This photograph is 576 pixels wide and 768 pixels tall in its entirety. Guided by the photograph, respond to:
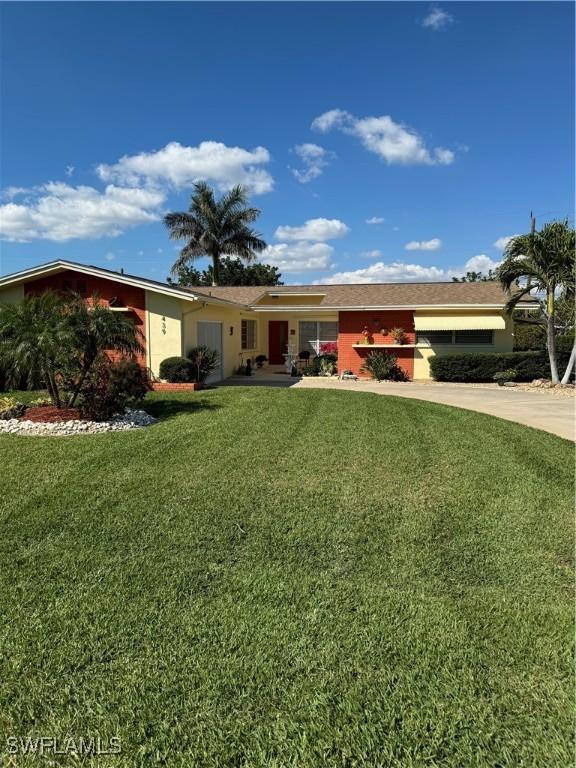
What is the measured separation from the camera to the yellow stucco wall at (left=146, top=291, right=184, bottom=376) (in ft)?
64.5

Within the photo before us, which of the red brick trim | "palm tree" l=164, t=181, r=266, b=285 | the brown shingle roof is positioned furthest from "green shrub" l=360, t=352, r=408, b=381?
"palm tree" l=164, t=181, r=266, b=285

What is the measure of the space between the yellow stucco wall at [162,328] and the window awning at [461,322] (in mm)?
11371

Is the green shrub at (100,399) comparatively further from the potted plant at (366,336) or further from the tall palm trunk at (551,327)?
the tall palm trunk at (551,327)

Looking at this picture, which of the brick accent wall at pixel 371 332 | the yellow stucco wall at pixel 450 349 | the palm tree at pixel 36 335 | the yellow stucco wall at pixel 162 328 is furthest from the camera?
the brick accent wall at pixel 371 332

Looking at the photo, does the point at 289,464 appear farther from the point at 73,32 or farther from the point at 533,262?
the point at 533,262

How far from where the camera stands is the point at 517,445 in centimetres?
955

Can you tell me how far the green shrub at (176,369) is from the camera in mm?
18594

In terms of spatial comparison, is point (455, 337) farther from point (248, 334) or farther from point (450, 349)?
point (248, 334)

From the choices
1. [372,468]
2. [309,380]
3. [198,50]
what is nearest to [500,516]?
[372,468]

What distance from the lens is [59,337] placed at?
35.3ft

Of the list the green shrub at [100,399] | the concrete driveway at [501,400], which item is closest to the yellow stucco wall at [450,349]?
the concrete driveway at [501,400]

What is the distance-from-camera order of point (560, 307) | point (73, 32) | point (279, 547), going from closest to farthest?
point (279, 547) → point (73, 32) → point (560, 307)

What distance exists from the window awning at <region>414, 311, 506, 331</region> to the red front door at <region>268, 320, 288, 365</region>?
979cm

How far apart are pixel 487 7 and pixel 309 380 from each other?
1561 cm
